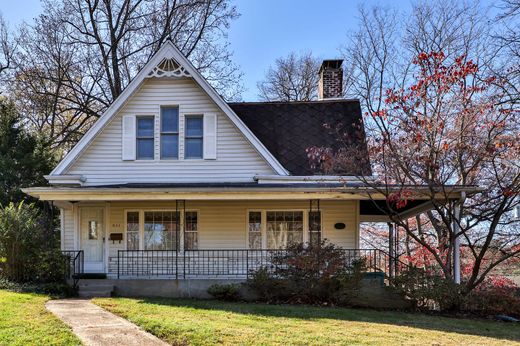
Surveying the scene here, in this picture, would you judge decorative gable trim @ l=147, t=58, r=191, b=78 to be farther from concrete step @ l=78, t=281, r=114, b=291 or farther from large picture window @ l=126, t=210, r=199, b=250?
concrete step @ l=78, t=281, r=114, b=291

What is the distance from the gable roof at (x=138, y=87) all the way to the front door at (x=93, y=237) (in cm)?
162

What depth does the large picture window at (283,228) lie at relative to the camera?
1384 centimetres

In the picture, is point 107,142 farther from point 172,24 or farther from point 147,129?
point 172,24

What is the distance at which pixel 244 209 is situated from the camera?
13953 millimetres

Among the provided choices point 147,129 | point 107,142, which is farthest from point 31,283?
point 147,129

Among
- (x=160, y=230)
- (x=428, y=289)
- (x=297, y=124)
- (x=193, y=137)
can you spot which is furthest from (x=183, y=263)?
(x=428, y=289)

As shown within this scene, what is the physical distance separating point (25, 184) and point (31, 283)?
1118 cm

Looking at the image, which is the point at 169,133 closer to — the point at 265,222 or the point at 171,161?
the point at 171,161

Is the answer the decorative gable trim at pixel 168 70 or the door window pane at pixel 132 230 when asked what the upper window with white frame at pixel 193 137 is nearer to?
the decorative gable trim at pixel 168 70

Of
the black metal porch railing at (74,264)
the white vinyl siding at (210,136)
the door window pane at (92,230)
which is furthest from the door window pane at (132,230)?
the white vinyl siding at (210,136)

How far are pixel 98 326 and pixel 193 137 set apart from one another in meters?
8.11

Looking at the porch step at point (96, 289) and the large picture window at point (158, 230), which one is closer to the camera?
the porch step at point (96, 289)

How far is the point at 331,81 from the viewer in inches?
717

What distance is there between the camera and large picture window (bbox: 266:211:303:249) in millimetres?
13844
